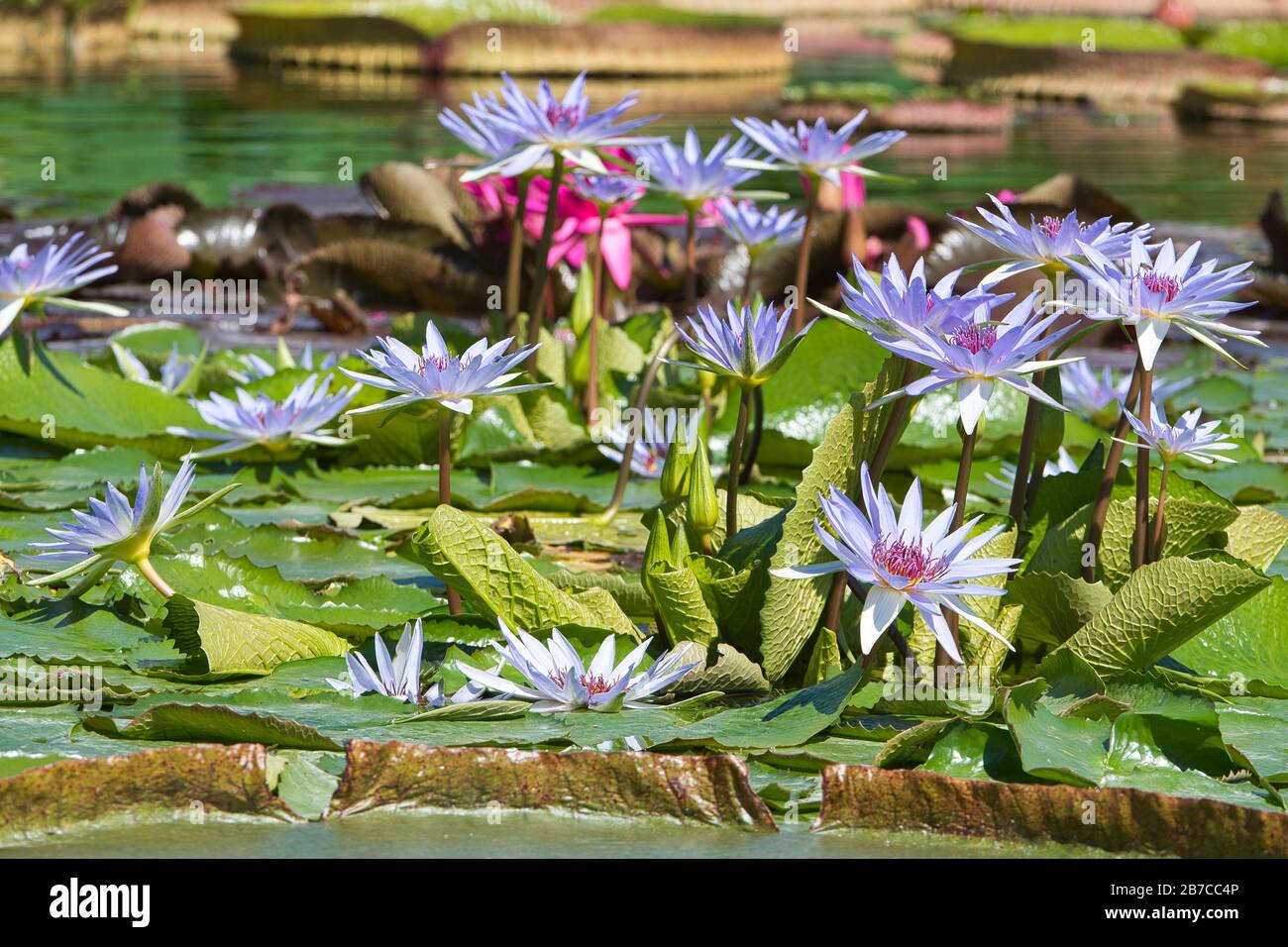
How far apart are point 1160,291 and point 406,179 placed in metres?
3.91

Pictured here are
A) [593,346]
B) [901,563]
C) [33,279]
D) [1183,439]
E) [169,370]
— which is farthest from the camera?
[169,370]

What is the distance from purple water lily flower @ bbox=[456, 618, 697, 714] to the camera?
1.87 m

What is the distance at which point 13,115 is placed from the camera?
485 inches

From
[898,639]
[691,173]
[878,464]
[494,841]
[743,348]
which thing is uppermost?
Answer: [691,173]

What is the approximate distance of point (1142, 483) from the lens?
2.05 meters

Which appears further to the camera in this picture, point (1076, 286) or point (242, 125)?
point (242, 125)

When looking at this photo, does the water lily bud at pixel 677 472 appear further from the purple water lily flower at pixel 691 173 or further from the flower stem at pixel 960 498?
the purple water lily flower at pixel 691 173

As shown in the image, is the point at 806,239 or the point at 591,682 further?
the point at 806,239

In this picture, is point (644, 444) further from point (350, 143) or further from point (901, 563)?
point (350, 143)

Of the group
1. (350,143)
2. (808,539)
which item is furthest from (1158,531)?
(350,143)

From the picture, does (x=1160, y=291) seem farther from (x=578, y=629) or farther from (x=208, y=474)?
(x=208, y=474)

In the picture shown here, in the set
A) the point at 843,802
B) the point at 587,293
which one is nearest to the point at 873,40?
the point at 587,293

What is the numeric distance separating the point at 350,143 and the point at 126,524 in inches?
369

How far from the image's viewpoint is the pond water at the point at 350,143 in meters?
8.34
